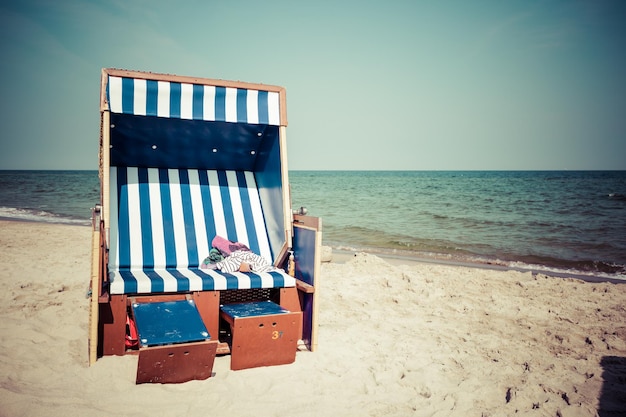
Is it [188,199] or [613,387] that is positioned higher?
[188,199]

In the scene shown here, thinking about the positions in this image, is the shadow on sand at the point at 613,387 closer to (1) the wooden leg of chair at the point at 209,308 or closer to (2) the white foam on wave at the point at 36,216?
(1) the wooden leg of chair at the point at 209,308

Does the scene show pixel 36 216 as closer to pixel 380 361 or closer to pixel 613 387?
pixel 380 361

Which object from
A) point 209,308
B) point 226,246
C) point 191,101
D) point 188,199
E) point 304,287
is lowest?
point 209,308

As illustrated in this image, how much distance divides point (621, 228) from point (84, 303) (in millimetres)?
15385

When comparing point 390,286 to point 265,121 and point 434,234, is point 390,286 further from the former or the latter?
point 434,234

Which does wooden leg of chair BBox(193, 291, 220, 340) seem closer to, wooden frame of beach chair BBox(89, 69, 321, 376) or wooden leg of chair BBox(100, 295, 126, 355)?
wooden frame of beach chair BBox(89, 69, 321, 376)

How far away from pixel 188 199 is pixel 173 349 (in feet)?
7.72

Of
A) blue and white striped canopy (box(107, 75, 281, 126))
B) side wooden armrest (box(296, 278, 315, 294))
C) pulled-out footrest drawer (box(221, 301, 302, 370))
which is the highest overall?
blue and white striped canopy (box(107, 75, 281, 126))

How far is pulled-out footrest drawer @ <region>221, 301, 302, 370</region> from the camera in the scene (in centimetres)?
347

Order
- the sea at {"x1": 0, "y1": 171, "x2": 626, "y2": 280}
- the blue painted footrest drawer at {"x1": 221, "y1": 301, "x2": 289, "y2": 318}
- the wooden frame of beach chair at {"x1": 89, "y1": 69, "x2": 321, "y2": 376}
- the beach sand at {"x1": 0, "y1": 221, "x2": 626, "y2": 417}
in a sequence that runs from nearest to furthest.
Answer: the beach sand at {"x1": 0, "y1": 221, "x2": 626, "y2": 417}, the blue painted footrest drawer at {"x1": 221, "y1": 301, "x2": 289, "y2": 318}, the wooden frame of beach chair at {"x1": 89, "y1": 69, "x2": 321, "y2": 376}, the sea at {"x1": 0, "y1": 171, "x2": 626, "y2": 280}

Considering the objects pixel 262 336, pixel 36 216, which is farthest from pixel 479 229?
pixel 36 216

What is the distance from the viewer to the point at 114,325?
3.52m

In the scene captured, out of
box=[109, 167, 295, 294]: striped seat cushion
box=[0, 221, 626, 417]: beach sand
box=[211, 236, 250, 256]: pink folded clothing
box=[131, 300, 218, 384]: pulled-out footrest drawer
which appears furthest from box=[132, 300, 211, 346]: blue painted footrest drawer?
box=[211, 236, 250, 256]: pink folded clothing

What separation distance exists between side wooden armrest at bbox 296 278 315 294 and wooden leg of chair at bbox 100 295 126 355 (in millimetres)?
1490
